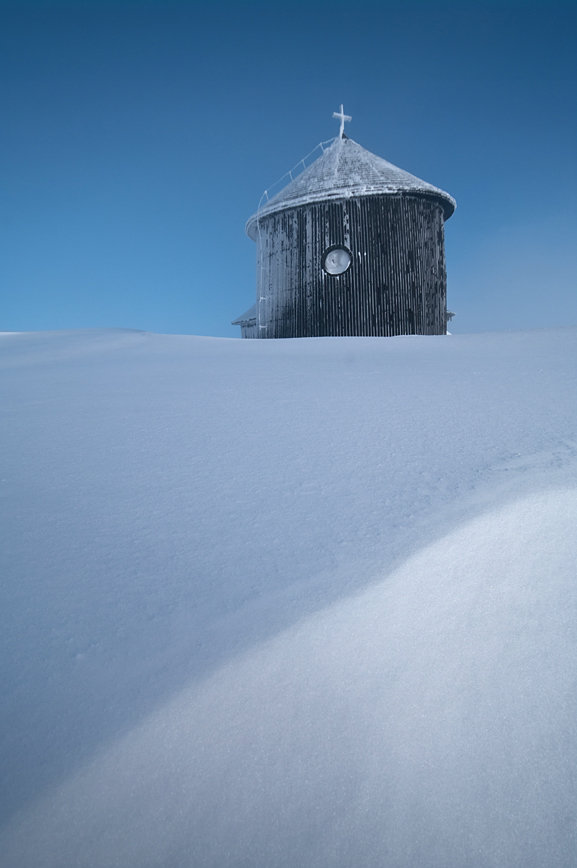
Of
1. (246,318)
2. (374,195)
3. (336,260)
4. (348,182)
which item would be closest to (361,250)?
(336,260)

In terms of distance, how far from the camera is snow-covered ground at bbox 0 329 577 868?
0.89 meters

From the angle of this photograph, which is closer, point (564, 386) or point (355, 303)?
point (564, 386)

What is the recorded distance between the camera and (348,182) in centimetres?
1012

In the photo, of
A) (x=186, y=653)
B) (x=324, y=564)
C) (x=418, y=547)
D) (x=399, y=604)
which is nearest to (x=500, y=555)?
(x=418, y=547)

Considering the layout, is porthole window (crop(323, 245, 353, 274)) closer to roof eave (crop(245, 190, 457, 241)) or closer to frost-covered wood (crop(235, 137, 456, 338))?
frost-covered wood (crop(235, 137, 456, 338))

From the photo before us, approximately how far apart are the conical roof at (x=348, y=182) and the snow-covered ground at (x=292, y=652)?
9380mm

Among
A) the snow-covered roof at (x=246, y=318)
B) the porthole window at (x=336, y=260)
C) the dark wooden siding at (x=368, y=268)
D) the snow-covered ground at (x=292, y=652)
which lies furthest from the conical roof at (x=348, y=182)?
the snow-covered ground at (x=292, y=652)

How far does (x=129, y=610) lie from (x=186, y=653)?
0.64 ft

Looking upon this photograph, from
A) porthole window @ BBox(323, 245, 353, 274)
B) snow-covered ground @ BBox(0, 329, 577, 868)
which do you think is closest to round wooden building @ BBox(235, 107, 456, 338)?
porthole window @ BBox(323, 245, 353, 274)

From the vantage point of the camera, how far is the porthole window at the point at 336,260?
1011 centimetres

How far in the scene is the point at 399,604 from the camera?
1.22m

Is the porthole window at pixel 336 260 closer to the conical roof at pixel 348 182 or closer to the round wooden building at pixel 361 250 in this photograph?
the round wooden building at pixel 361 250

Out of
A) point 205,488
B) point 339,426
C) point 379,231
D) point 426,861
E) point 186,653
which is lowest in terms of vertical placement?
point 426,861

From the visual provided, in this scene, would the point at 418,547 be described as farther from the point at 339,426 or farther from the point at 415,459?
the point at 339,426
